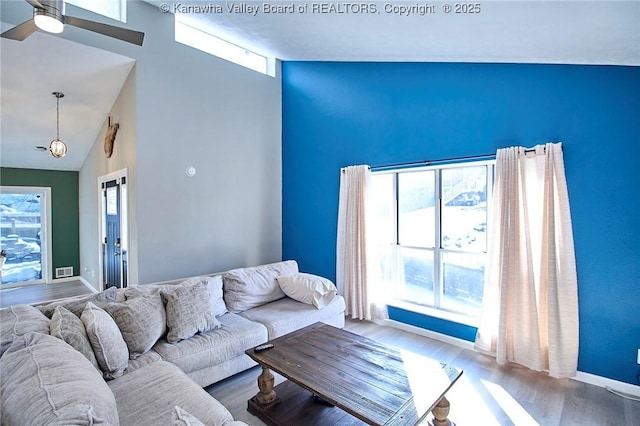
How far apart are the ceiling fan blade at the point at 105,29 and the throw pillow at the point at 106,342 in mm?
1820

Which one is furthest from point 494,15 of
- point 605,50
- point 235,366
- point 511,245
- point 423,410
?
point 235,366

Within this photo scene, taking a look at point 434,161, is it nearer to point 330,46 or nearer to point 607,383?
point 330,46

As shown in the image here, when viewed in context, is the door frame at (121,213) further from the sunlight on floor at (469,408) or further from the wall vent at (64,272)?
the sunlight on floor at (469,408)

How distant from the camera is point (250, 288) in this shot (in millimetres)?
3191

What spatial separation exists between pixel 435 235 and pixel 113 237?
430 cm

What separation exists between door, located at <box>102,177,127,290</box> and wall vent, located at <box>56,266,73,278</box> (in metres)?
1.93

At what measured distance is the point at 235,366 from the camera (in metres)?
2.55

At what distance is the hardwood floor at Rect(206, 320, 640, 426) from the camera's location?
2137mm

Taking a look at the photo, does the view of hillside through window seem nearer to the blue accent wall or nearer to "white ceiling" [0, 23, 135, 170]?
"white ceiling" [0, 23, 135, 170]

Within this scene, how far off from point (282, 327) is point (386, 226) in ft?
6.05

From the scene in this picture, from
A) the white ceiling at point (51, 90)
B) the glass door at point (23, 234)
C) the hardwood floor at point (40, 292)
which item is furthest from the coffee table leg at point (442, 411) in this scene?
the glass door at point (23, 234)

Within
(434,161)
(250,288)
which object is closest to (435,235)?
(434,161)

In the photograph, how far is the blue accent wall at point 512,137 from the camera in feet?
7.90

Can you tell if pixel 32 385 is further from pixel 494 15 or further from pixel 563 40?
pixel 563 40
